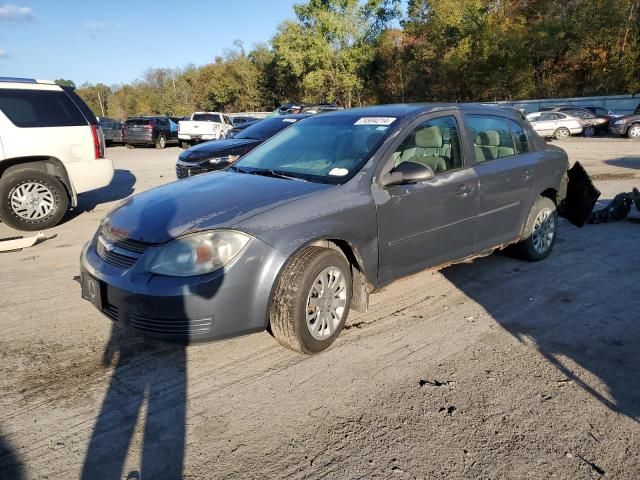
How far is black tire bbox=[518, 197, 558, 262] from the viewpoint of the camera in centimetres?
511

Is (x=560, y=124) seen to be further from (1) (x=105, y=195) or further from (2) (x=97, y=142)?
(2) (x=97, y=142)

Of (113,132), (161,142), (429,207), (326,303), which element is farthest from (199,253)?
(113,132)

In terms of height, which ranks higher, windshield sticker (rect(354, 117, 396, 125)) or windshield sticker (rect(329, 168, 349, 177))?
windshield sticker (rect(354, 117, 396, 125))

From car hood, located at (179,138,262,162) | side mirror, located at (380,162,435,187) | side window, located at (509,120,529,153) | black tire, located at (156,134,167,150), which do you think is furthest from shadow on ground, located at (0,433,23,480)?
black tire, located at (156,134,167,150)

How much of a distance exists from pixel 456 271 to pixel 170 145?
22930 mm

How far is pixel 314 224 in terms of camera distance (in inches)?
128

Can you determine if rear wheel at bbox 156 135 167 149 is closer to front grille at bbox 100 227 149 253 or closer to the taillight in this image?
the taillight

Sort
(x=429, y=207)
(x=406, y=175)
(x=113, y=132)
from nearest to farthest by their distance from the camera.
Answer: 1. (x=406, y=175)
2. (x=429, y=207)
3. (x=113, y=132)

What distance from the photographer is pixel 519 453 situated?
2447 mm

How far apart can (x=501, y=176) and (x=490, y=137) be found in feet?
1.37

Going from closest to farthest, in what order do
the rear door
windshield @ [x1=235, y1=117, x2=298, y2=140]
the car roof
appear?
the car roof < the rear door < windshield @ [x1=235, y1=117, x2=298, y2=140]

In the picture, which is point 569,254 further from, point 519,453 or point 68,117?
point 68,117

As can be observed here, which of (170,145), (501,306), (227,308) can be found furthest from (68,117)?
(170,145)

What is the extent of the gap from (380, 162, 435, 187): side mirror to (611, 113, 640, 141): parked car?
22354 millimetres
